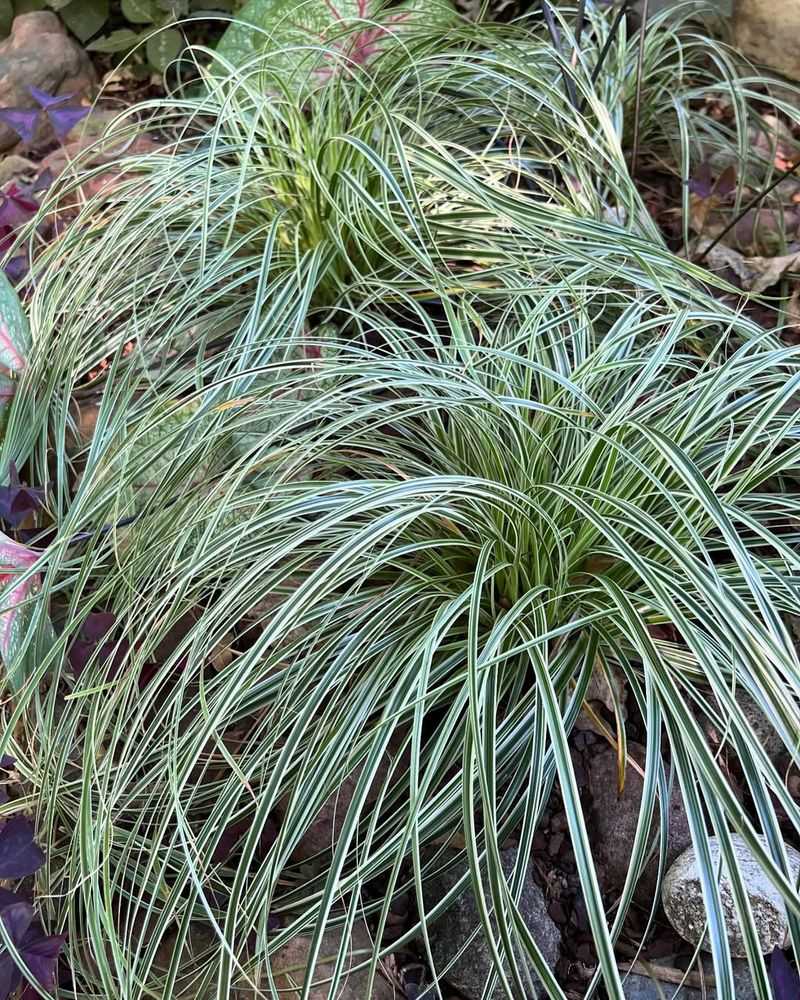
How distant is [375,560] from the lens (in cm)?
119

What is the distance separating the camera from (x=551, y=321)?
1523mm

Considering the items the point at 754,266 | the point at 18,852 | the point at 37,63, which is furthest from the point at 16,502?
the point at 37,63

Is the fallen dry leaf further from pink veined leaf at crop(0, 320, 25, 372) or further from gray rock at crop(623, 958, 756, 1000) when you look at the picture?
pink veined leaf at crop(0, 320, 25, 372)

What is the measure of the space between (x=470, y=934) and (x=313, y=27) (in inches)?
79.2

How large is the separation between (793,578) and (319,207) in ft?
Answer: 3.52

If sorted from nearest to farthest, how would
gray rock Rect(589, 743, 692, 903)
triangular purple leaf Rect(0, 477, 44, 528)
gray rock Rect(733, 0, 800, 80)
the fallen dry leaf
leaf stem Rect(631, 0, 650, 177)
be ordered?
gray rock Rect(589, 743, 692, 903) → triangular purple leaf Rect(0, 477, 44, 528) → leaf stem Rect(631, 0, 650, 177) → the fallen dry leaf → gray rock Rect(733, 0, 800, 80)

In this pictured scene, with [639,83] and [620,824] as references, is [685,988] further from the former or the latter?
[639,83]

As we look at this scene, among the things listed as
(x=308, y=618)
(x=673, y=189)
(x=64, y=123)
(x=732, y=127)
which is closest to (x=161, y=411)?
(x=308, y=618)

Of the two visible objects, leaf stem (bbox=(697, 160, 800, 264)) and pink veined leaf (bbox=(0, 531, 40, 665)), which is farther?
leaf stem (bbox=(697, 160, 800, 264))

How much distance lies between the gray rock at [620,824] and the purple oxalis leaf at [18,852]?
0.76 meters

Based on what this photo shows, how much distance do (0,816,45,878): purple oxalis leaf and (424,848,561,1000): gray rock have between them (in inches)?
20.5

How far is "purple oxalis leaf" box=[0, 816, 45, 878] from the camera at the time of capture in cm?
121

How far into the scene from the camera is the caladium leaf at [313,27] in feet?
7.11

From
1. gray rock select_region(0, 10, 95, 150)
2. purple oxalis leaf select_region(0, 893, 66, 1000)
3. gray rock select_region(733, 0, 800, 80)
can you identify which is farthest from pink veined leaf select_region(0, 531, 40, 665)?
gray rock select_region(733, 0, 800, 80)
